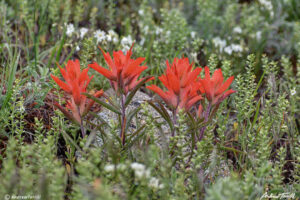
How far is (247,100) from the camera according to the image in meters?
2.17

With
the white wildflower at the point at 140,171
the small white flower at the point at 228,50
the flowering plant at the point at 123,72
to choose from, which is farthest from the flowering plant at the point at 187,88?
the small white flower at the point at 228,50

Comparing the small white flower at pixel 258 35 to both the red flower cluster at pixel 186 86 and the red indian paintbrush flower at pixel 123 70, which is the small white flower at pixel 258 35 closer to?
the red flower cluster at pixel 186 86

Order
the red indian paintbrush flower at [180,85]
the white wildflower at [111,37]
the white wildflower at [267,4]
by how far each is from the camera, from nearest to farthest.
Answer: the red indian paintbrush flower at [180,85]
the white wildflower at [111,37]
the white wildflower at [267,4]

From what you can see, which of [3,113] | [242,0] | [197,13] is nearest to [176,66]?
[3,113]

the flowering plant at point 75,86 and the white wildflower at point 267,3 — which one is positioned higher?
the white wildflower at point 267,3

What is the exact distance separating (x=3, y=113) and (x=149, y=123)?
95cm

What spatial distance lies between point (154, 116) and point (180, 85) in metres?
0.80

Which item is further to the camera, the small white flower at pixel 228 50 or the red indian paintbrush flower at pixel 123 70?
the small white flower at pixel 228 50

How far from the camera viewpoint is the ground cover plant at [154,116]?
5.12ft

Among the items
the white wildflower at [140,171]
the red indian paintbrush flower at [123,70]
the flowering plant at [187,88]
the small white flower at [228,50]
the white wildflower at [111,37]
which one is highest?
the white wildflower at [111,37]

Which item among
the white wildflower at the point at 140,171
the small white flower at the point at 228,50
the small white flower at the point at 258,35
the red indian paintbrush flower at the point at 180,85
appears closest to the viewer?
the white wildflower at the point at 140,171

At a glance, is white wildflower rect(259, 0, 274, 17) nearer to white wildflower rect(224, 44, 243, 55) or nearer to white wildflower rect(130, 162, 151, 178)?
white wildflower rect(224, 44, 243, 55)

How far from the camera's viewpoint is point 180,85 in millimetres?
1818

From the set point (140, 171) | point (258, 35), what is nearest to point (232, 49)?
point (258, 35)
